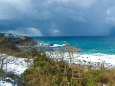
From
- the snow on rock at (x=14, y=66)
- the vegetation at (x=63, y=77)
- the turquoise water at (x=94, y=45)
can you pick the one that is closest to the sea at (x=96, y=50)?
the turquoise water at (x=94, y=45)

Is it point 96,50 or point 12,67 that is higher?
point 96,50

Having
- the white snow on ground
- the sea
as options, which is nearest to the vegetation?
the white snow on ground

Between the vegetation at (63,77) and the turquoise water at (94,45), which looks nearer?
the vegetation at (63,77)

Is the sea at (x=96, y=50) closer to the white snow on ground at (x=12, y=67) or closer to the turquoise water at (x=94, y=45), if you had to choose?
the turquoise water at (x=94, y=45)

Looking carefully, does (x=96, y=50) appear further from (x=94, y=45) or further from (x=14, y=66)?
(x=14, y=66)

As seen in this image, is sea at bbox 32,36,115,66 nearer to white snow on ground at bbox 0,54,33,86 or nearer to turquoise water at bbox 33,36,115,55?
turquoise water at bbox 33,36,115,55

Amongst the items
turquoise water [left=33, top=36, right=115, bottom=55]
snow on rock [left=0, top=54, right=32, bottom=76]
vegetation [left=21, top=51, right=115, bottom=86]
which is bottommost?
vegetation [left=21, top=51, right=115, bottom=86]

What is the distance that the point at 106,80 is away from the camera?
5.46m

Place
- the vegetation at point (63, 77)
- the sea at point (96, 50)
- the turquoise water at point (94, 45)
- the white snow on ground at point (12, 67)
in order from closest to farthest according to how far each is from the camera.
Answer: the vegetation at point (63, 77) < the white snow on ground at point (12, 67) < the sea at point (96, 50) < the turquoise water at point (94, 45)

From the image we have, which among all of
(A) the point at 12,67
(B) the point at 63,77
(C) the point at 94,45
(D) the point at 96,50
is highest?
(C) the point at 94,45

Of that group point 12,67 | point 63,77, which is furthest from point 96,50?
point 63,77

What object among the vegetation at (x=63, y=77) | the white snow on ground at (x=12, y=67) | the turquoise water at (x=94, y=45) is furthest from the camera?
the turquoise water at (x=94, y=45)

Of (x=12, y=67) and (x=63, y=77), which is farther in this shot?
(x=12, y=67)

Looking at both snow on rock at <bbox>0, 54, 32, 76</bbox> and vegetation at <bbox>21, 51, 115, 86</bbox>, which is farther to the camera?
snow on rock at <bbox>0, 54, 32, 76</bbox>
